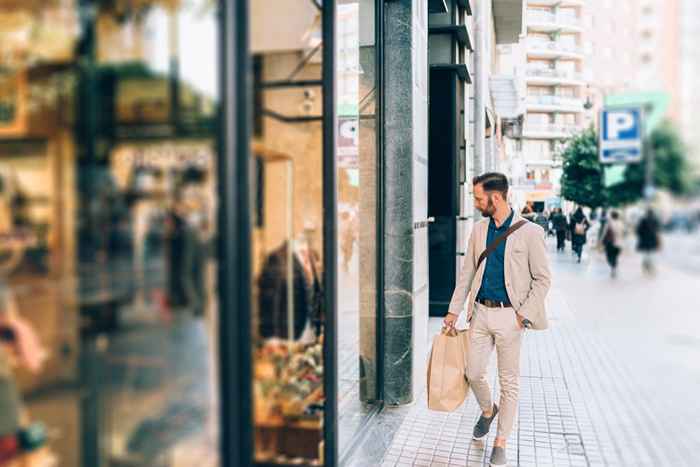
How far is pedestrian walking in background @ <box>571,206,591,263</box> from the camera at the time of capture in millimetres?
4355

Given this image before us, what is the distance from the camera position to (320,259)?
3.60 meters

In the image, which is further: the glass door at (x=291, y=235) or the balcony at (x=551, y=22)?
the balcony at (x=551, y=22)

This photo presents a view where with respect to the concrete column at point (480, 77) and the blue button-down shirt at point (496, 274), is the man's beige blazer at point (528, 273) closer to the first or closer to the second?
the blue button-down shirt at point (496, 274)

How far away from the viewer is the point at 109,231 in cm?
212

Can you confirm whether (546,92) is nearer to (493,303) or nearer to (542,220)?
(542,220)

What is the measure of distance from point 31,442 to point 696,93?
3.17 m

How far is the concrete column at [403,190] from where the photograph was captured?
5.21 meters

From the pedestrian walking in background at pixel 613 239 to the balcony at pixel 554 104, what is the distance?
2.39ft

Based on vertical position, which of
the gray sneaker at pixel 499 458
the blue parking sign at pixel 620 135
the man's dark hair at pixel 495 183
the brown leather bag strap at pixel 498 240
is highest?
the blue parking sign at pixel 620 135

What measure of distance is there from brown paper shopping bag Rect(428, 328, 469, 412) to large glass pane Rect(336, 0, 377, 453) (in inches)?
31.1

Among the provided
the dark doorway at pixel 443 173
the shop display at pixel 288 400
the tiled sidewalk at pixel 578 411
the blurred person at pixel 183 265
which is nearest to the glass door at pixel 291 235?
the shop display at pixel 288 400

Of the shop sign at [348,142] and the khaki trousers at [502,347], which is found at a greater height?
the shop sign at [348,142]

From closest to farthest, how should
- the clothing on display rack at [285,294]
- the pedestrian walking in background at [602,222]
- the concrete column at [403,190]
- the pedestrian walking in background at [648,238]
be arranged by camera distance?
the clothing on display rack at [285,294] < the pedestrian walking in background at [648,238] < the pedestrian walking in background at [602,222] < the concrete column at [403,190]

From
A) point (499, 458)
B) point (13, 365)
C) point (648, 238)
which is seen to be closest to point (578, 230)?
point (648, 238)
